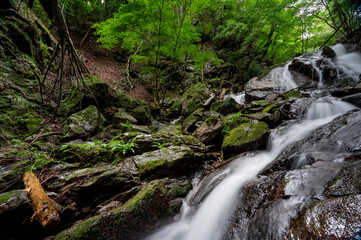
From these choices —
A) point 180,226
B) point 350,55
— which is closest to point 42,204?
point 180,226

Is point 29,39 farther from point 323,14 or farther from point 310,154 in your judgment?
point 323,14

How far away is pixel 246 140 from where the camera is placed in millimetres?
4285

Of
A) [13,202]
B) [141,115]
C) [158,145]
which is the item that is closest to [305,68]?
[141,115]

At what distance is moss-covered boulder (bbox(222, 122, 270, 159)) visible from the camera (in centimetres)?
422

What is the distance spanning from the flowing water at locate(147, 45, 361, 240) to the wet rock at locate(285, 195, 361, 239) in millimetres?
303

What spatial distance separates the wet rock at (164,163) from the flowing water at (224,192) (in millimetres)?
570

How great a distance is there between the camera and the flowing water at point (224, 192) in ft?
8.18

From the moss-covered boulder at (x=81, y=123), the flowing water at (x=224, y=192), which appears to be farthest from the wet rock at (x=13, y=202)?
the moss-covered boulder at (x=81, y=123)

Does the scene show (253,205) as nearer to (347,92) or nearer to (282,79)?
(347,92)

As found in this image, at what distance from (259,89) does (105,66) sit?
1358 centimetres

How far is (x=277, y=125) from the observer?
551 cm

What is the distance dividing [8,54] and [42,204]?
24.5 ft

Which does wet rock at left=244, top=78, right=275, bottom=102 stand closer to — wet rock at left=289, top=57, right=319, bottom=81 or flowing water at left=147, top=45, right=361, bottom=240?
wet rock at left=289, top=57, right=319, bottom=81

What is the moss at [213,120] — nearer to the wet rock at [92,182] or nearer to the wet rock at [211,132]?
the wet rock at [211,132]
